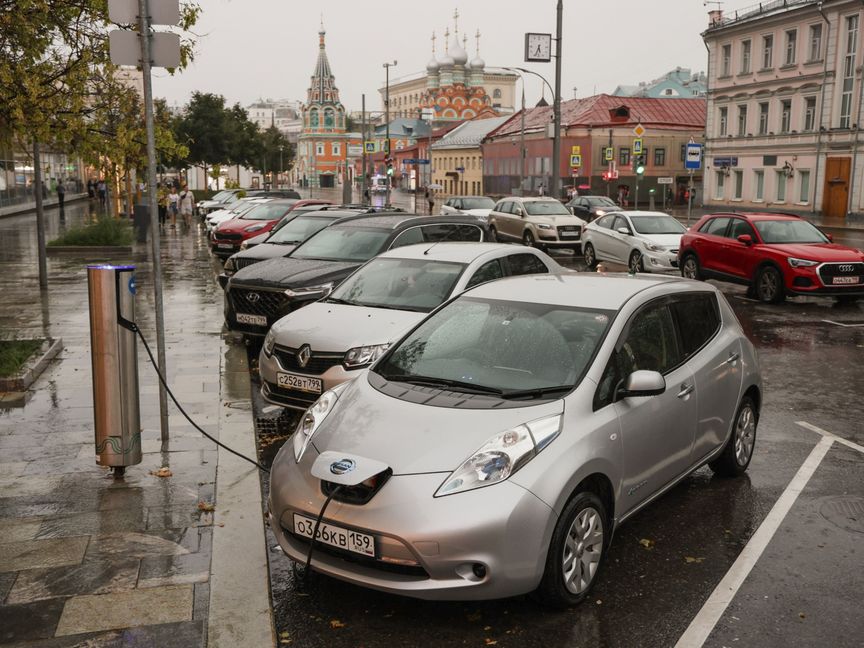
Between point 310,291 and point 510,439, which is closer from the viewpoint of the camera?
point 510,439

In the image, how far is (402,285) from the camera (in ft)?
28.6

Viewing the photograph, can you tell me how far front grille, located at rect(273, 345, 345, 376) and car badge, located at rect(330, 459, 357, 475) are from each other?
3069 mm

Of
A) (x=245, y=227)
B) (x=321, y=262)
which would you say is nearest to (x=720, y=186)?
(x=245, y=227)

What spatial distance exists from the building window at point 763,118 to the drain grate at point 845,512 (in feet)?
160

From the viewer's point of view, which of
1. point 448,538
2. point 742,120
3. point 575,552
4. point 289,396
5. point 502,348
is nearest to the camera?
point 448,538

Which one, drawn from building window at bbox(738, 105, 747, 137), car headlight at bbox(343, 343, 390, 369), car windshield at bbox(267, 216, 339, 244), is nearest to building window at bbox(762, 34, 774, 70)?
building window at bbox(738, 105, 747, 137)

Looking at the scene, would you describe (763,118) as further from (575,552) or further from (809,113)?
(575,552)

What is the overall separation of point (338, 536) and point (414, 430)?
650mm

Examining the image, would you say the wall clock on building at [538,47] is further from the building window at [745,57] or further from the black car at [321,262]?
the building window at [745,57]

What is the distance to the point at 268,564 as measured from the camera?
16.5 feet

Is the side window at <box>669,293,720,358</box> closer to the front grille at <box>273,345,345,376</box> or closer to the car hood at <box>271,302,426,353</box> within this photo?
the car hood at <box>271,302,426,353</box>

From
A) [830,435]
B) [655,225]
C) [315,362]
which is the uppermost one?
[655,225]

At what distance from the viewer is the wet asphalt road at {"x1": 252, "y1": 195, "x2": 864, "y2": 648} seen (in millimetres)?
4254

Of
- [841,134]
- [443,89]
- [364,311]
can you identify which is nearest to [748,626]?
[364,311]
